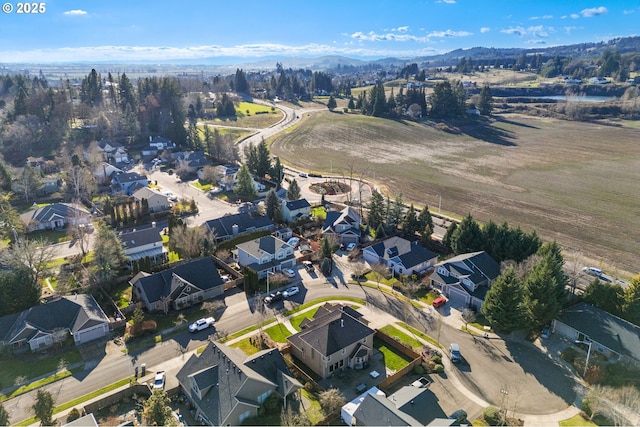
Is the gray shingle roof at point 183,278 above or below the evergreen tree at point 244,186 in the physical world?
below

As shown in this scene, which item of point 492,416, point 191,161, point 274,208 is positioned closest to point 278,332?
point 492,416

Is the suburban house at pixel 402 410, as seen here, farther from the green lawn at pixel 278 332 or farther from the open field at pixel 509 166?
the open field at pixel 509 166

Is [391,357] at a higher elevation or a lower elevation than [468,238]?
lower

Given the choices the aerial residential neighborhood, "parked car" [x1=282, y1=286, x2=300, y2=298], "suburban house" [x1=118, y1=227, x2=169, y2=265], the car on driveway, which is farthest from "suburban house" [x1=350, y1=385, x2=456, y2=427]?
"suburban house" [x1=118, y1=227, x2=169, y2=265]

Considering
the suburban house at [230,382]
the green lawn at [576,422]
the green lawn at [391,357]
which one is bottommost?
the green lawn at [576,422]

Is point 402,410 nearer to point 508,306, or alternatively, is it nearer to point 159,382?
point 508,306

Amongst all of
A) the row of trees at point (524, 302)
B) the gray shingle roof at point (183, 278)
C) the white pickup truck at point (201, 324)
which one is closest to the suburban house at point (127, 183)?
the gray shingle roof at point (183, 278)
